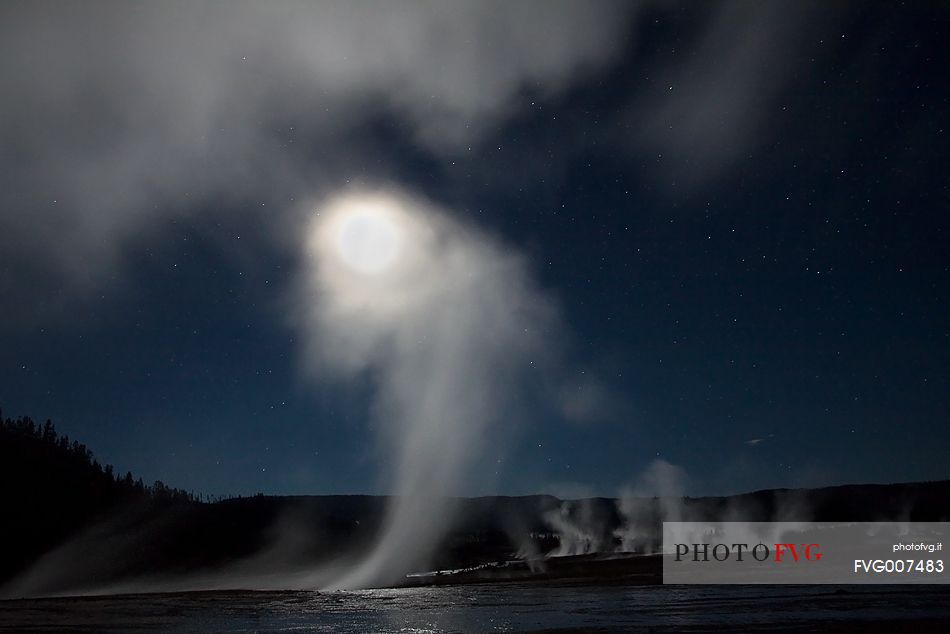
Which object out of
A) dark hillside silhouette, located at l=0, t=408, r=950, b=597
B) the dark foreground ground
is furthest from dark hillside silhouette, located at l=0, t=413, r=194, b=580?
the dark foreground ground

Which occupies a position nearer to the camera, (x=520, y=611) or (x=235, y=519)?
(x=520, y=611)

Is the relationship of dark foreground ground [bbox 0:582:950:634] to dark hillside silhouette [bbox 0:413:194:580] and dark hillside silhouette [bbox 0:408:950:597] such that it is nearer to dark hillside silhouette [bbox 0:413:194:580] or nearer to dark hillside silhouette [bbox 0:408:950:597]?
dark hillside silhouette [bbox 0:408:950:597]

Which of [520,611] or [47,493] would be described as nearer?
[520,611]

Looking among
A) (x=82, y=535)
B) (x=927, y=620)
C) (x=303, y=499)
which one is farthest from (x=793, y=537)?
(x=303, y=499)

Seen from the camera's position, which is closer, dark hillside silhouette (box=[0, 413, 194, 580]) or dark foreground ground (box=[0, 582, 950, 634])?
dark foreground ground (box=[0, 582, 950, 634])

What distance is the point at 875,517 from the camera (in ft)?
392

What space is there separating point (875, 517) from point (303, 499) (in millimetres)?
99196

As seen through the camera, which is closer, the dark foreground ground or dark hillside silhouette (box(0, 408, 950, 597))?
the dark foreground ground

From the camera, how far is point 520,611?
30391 millimetres

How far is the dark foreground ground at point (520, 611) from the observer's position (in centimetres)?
2542

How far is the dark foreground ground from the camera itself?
83.4ft

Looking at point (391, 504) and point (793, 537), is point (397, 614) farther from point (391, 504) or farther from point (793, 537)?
point (391, 504)

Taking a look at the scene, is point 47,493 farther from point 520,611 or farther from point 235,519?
point 520,611

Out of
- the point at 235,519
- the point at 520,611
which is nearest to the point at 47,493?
the point at 235,519
